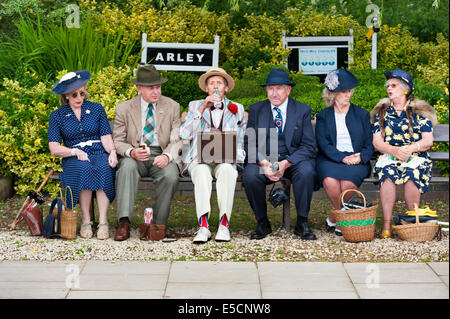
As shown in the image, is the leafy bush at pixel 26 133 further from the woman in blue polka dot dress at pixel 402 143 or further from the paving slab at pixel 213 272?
the woman in blue polka dot dress at pixel 402 143

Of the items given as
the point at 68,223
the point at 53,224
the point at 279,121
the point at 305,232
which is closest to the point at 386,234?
the point at 305,232

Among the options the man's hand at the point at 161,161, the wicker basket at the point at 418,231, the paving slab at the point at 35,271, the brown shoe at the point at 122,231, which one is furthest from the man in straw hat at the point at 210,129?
the wicker basket at the point at 418,231

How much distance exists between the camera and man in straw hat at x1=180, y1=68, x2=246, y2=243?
5902mm

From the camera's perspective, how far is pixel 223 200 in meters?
5.90

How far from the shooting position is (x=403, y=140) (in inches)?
240

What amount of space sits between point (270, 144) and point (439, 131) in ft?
5.21

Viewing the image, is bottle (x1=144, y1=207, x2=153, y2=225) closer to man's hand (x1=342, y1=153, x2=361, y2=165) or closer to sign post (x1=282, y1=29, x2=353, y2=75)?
man's hand (x1=342, y1=153, x2=361, y2=165)

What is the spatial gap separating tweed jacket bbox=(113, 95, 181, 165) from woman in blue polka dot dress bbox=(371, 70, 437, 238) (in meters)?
1.78

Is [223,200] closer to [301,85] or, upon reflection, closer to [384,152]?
[384,152]

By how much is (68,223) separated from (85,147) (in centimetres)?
→ 71

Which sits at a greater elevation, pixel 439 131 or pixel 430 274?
pixel 439 131

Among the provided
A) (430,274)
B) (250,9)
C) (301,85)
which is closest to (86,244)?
(430,274)

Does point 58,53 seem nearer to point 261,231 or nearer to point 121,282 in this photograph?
point 261,231

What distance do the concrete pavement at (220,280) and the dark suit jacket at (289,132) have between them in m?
1.24
